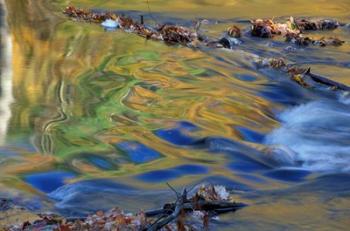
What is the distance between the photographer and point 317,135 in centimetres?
704

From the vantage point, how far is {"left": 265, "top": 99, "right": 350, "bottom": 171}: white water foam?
20.3 ft

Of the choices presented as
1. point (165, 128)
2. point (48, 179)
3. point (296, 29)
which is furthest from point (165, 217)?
point (296, 29)

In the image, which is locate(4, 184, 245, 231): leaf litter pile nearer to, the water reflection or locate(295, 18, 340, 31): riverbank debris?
the water reflection

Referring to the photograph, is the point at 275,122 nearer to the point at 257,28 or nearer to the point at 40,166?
the point at 40,166

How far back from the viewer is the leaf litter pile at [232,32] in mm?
10328

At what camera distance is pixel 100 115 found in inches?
283

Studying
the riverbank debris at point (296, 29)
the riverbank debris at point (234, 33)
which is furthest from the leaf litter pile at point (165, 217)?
the riverbank debris at point (234, 33)

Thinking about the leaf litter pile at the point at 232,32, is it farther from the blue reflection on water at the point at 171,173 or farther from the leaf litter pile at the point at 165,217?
the leaf litter pile at the point at 165,217

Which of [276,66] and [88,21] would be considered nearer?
[276,66]

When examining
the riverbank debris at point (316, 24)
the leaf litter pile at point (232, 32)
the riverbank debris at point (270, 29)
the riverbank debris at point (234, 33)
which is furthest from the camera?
the riverbank debris at point (316, 24)

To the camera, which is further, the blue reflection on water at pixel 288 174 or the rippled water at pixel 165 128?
the blue reflection on water at pixel 288 174

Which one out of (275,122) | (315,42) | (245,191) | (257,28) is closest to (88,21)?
(257,28)

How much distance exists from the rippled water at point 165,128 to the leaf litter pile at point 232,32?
0.91 ft

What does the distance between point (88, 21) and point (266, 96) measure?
18.2ft
